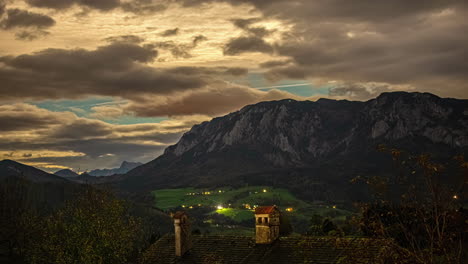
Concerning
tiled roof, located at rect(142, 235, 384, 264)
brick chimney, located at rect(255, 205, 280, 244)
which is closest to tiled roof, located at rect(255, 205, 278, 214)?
brick chimney, located at rect(255, 205, 280, 244)

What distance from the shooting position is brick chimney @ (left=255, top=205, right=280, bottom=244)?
139 feet

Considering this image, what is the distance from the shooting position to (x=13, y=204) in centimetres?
9550

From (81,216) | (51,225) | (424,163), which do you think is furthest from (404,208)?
(51,225)

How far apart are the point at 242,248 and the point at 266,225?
320 cm

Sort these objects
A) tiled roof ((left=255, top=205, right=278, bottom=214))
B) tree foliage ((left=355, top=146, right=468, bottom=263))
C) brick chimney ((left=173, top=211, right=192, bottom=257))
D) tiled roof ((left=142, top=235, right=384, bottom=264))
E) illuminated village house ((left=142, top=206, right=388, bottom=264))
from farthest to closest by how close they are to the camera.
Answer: brick chimney ((left=173, top=211, right=192, bottom=257)) → tiled roof ((left=255, top=205, right=278, bottom=214)) → illuminated village house ((left=142, top=206, right=388, bottom=264)) → tiled roof ((left=142, top=235, right=384, bottom=264)) → tree foliage ((left=355, top=146, right=468, bottom=263))

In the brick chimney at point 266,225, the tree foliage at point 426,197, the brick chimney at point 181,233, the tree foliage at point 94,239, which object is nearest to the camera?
the tree foliage at point 426,197

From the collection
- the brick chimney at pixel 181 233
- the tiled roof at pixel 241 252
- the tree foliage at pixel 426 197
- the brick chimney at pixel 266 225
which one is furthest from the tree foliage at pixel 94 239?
the tree foliage at pixel 426 197

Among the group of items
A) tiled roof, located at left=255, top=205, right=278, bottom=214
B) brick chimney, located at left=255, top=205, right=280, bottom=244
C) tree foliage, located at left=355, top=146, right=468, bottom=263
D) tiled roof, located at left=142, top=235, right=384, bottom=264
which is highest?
tree foliage, located at left=355, top=146, right=468, bottom=263

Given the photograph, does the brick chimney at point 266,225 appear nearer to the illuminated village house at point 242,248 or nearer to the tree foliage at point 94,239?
the illuminated village house at point 242,248

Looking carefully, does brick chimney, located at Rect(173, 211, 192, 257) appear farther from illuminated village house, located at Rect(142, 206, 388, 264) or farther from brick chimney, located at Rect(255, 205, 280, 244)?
brick chimney, located at Rect(255, 205, 280, 244)

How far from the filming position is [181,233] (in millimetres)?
44125

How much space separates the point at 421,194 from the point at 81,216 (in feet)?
114

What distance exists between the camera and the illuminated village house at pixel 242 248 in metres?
39.0

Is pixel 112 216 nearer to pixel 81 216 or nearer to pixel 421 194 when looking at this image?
pixel 81 216
